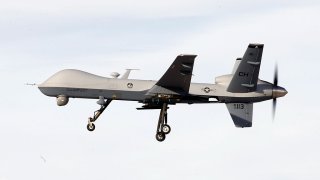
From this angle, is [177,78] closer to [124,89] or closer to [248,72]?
[124,89]

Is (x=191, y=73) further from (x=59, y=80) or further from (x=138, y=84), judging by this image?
(x=59, y=80)

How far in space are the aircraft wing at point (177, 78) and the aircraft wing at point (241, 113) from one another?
13.8 feet

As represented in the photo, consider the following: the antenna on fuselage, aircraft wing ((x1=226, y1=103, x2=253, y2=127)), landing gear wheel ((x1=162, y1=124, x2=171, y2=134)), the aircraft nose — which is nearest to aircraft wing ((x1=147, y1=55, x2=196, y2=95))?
landing gear wheel ((x1=162, y1=124, x2=171, y2=134))

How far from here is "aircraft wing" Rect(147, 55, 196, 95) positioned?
7450 centimetres

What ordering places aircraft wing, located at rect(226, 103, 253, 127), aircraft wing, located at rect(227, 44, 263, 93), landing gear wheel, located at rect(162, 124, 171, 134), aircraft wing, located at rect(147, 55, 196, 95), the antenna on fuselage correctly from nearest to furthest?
1. aircraft wing, located at rect(147, 55, 196, 95)
2. aircraft wing, located at rect(227, 44, 263, 93)
3. landing gear wheel, located at rect(162, 124, 171, 134)
4. aircraft wing, located at rect(226, 103, 253, 127)
5. the antenna on fuselage

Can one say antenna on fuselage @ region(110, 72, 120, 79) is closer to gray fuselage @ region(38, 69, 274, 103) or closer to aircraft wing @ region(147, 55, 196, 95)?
gray fuselage @ region(38, 69, 274, 103)

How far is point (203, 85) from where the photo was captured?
79062mm

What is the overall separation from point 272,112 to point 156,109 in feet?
29.4

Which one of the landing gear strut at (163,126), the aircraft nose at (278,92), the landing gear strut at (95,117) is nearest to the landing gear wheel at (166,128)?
the landing gear strut at (163,126)

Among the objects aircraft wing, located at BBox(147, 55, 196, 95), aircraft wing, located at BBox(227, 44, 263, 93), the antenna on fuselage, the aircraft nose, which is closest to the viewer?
aircraft wing, located at BBox(147, 55, 196, 95)

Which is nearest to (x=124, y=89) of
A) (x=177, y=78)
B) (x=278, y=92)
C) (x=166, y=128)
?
(x=166, y=128)

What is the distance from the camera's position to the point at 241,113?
7981cm

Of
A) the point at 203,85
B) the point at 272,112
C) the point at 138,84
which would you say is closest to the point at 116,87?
the point at 138,84

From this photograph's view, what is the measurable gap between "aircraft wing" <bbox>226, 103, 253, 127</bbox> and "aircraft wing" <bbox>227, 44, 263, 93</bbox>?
1331 millimetres
